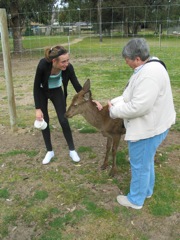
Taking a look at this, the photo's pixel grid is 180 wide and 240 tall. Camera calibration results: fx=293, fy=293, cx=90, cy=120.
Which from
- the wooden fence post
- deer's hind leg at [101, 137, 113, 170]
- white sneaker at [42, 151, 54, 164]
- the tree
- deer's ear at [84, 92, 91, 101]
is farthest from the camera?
the tree

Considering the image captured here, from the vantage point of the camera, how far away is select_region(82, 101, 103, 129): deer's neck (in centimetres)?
405

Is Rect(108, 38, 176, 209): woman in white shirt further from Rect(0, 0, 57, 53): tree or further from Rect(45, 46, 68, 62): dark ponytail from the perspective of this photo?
Rect(0, 0, 57, 53): tree

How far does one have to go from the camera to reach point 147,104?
103 inches

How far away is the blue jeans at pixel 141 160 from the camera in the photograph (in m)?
2.94

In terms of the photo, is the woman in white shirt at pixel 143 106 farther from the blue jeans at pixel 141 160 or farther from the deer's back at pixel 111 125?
the deer's back at pixel 111 125

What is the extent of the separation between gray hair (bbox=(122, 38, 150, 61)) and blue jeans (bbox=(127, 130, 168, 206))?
820 mm

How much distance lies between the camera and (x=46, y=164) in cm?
458

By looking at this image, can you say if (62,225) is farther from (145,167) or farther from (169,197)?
(169,197)

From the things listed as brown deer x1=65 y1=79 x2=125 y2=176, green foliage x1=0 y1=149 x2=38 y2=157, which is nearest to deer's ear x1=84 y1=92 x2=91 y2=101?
brown deer x1=65 y1=79 x2=125 y2=176

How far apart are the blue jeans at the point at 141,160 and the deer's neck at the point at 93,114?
3.47ft

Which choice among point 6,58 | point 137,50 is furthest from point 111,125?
point 6,58

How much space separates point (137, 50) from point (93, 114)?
5.21ft

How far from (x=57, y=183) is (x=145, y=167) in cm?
147

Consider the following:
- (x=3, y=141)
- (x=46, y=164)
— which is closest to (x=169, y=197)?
(x=46, y=164)
